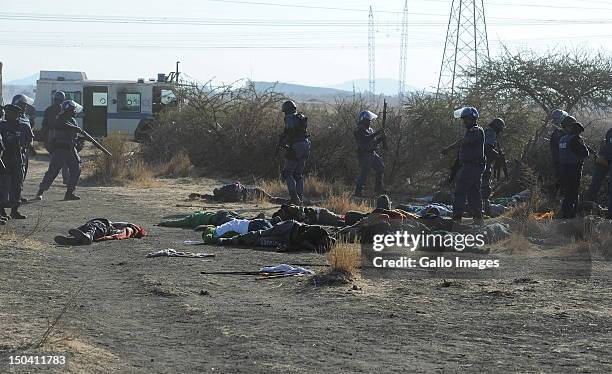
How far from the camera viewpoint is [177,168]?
2591cm

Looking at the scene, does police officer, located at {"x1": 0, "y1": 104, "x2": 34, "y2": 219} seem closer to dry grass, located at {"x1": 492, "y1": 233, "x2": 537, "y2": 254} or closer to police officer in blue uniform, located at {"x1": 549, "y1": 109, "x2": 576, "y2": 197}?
dry grass, located at {"x1": 492, "y1": 233, "x2": 537, "y2": 254}

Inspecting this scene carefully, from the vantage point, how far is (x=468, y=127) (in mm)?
14164

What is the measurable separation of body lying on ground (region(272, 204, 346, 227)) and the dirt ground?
84.7 inches

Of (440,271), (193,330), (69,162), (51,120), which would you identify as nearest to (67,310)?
(193,330)

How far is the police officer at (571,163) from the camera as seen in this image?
15539 millimetres

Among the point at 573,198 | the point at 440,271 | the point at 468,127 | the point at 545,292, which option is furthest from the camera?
the point at 573,198

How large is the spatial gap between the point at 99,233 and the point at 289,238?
253cm

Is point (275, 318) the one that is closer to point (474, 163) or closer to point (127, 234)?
point (127, 234)

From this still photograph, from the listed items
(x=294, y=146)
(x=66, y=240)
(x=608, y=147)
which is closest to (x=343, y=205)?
(x=294, y=146)

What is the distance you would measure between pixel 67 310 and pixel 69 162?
1053 centimetres

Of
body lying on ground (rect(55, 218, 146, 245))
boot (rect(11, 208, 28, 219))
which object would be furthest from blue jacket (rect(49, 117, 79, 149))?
body lying on ground (rect(55, 218, 146, 245))

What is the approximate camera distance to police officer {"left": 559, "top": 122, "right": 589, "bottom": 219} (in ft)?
51.0

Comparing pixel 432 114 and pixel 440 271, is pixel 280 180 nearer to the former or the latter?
pixel 432 114

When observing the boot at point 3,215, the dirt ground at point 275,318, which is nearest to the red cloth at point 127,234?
the dirt ground at point 275,318
